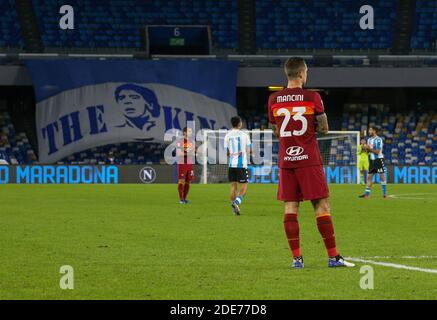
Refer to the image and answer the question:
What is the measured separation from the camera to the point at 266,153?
4616cm

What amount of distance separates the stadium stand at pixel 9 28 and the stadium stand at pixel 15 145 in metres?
4.46

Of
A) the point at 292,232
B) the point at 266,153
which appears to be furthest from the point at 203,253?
the point at 266,153

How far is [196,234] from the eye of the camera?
15.1m

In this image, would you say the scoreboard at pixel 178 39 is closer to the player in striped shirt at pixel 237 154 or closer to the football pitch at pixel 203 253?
the player in striped shirt at pixel 237 154

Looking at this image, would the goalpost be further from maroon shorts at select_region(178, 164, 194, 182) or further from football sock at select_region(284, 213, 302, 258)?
football sock at select_region(284, 213, 302, 258)

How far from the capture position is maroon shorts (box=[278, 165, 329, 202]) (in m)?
9.98

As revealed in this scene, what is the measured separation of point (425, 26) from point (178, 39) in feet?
45.9

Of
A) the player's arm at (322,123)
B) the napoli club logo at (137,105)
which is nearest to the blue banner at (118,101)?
the napoli club logo at (137,105)

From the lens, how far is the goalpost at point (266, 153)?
1774 inches

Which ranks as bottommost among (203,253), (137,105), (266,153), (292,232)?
(203,253)

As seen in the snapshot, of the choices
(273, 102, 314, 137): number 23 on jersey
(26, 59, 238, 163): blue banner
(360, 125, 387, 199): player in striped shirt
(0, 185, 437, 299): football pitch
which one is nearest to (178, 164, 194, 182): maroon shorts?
(0, 185, 437, 299): football pitch

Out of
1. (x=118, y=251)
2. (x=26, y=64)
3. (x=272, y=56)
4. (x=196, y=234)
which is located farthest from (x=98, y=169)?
(x=118, y=251)

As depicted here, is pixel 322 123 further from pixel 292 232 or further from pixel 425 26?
pixel 425 26

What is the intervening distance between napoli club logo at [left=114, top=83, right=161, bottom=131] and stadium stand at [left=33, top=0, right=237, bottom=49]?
4.92 m
